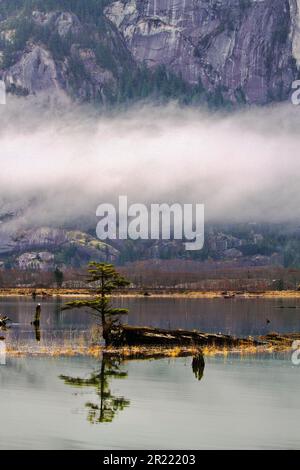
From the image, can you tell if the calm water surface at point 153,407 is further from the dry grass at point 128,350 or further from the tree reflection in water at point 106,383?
the dry grass at point 128,350

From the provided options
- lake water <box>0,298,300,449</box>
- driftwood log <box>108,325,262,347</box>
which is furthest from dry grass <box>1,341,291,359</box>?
lake water <box>0,298,300,449</box>

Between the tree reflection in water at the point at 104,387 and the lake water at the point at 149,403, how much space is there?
2.3 inches

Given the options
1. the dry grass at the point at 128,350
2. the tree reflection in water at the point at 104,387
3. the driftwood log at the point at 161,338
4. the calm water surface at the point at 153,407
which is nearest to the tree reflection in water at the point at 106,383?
the tree reflection in water at the point at 104,387

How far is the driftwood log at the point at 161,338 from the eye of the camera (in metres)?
91.6

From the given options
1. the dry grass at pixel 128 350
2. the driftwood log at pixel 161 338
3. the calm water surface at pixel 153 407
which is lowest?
the calm water surface at pixel 153 407

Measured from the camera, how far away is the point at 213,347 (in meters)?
93.2

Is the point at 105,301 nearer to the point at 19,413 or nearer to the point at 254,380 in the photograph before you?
the point at 254,380

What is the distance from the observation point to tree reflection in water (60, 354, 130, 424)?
57.2 meters

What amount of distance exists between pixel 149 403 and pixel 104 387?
6.89 m

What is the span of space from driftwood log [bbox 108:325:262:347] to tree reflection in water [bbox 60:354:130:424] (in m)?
6.11

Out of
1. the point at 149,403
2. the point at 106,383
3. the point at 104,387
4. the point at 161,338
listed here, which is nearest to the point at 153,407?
the point at 149,403

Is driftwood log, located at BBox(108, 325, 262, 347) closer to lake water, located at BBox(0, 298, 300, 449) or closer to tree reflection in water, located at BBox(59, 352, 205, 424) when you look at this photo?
tree reflection in water, located at BBox(59, 352, 205, 424)

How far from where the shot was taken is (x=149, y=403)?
6100cm
